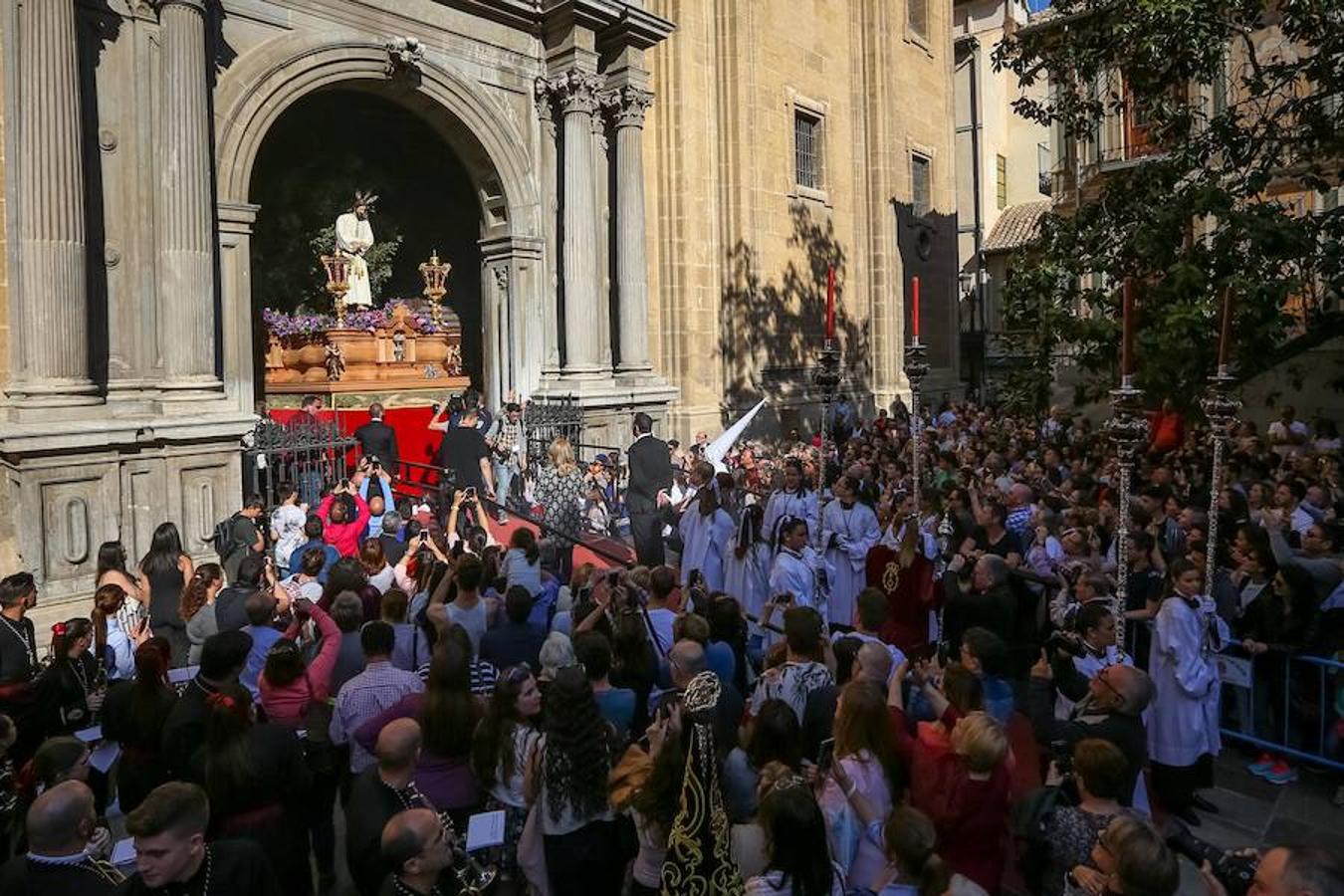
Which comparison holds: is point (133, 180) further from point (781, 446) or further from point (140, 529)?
point (781, 446)

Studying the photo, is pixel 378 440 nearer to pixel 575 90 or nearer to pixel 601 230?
pixel 601 230

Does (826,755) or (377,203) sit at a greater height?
(377,203)

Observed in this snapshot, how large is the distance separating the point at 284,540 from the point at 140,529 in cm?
243

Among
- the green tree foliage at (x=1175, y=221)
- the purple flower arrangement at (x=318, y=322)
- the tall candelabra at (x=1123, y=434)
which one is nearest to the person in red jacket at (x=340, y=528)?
the purple flower arrangement at (x=318, y=322)

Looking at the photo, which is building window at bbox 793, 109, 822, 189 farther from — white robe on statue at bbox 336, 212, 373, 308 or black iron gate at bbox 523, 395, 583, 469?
white robe on statue at bbox 336, 212, 373, 308

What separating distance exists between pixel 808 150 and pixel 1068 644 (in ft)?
63.4

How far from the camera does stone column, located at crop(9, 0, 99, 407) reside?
9.52 m

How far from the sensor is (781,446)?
65.7 ft

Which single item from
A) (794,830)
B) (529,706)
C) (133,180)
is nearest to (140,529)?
(133,180)

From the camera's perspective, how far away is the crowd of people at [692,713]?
3191mm

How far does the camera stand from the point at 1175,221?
32.8 feet

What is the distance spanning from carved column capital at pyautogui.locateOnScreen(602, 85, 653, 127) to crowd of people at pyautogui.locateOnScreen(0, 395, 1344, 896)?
1069 cm

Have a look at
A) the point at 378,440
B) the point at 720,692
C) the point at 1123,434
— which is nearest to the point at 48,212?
the point at 378,440

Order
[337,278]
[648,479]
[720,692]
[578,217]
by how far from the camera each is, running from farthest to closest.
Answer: [578,217] → [337,278] → [648,479] → [720,692]
